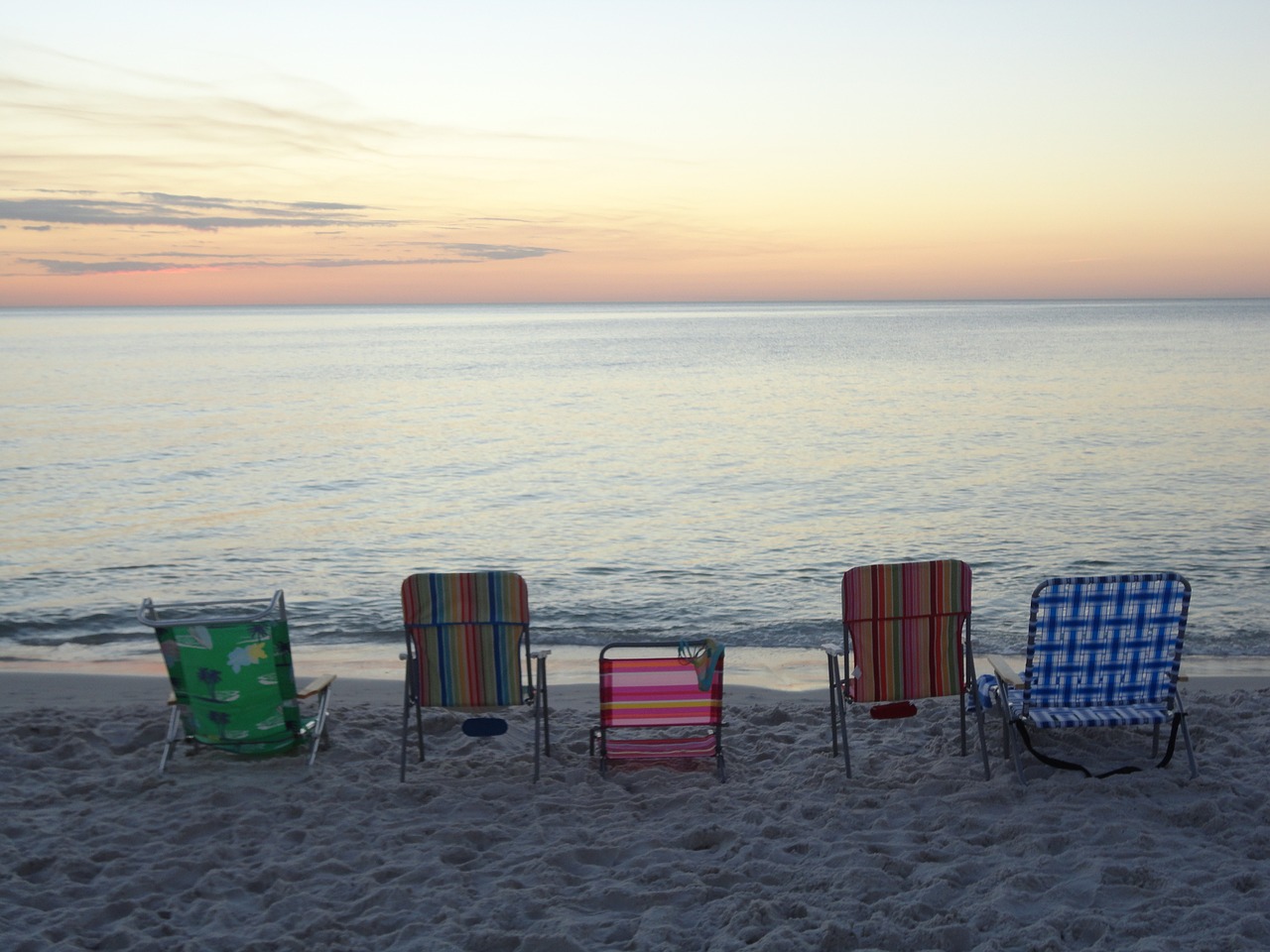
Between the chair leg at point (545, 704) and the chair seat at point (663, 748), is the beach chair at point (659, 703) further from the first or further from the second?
the chair leg at point (545, 704)

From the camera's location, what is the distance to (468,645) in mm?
5555

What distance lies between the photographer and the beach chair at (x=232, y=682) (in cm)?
537

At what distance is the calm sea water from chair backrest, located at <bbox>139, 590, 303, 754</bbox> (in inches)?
183

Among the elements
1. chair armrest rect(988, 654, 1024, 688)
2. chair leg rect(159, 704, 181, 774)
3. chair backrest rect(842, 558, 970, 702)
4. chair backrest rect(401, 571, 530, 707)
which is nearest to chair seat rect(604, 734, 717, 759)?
chair backrest rect(401, 571, 530, 707)

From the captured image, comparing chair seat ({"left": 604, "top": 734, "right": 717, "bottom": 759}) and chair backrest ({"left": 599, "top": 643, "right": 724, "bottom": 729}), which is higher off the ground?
chair backrest ({"left": 599, "top": 643, "right": 724, "bottom": 729})

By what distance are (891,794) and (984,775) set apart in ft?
1.86

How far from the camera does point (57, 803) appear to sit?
5258 mm

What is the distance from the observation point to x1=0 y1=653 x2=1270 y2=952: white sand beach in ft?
12.8

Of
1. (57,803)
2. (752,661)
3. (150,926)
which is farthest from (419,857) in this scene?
(752,661)

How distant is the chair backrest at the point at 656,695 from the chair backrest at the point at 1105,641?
1624 mm

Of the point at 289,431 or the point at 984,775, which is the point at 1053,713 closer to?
the point at 984,775

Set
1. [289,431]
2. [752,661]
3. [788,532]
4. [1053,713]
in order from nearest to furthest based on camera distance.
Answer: [1053,713]
[752,661]
[788,532]
[289,431]

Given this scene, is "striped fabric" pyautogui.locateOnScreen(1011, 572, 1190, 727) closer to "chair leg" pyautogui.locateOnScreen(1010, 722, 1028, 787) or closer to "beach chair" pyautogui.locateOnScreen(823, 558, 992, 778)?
"chair leg" pyautogui.locateOnScreen(1010, 722, 1028, 787)

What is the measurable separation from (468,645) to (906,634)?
7.50 feet
